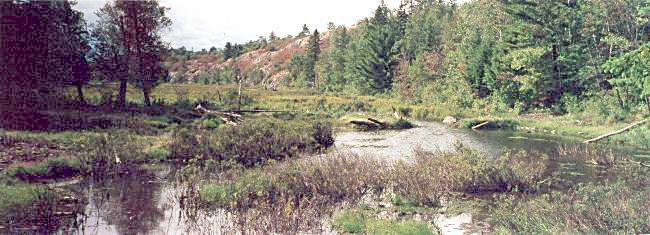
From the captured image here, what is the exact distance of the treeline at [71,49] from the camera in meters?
25.0

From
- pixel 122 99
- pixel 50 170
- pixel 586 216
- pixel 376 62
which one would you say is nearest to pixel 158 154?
pixel 50 170

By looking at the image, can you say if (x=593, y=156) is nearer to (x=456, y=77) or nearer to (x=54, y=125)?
(x=54, y=125)

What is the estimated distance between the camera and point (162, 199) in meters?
15.0

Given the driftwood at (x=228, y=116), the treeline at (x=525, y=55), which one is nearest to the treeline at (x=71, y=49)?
the driftwood at (x=228, y=116)

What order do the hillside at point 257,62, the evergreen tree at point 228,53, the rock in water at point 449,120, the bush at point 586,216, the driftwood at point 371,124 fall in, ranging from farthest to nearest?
the evergreen tree at point 228,53 < the hillside at point 257,62 < the rock in water at point 449,120 < the driftwood at point 371,124 < the bush at point 586,216

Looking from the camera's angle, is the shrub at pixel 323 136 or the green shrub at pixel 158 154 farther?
the shrub at pixel 323 136

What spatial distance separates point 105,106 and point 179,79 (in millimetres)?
83540

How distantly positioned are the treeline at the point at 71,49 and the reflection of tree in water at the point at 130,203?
11.7 metres

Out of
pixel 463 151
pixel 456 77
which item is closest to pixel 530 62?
pixel 456 77

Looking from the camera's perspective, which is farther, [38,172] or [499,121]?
[499,121]

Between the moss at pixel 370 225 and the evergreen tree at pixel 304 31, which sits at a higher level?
the evergreen tree at pixel 304 31

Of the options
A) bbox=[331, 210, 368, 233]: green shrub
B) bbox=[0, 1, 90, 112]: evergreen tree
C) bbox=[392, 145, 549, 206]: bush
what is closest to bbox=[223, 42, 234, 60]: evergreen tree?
bbox=[0, 1, 90, 112]: evergreen tree

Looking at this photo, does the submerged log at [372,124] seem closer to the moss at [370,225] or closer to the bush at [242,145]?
the bush at [242,145]

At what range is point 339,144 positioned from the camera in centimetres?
2830
